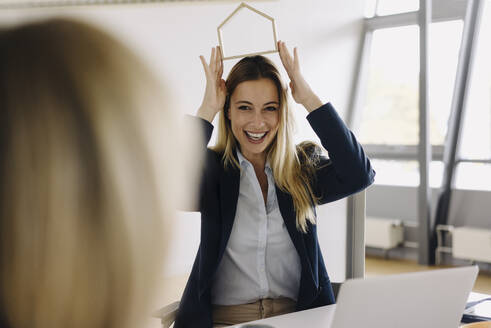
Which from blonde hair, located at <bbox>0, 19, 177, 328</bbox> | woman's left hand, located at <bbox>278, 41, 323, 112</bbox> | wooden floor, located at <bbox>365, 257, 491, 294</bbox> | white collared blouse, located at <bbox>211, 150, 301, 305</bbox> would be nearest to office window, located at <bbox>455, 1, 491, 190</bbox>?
wooden floor, located at <bbox>365, 257, 491, 294</bbox>

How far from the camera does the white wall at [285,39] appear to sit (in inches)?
101

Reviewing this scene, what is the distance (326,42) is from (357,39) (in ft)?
1.95

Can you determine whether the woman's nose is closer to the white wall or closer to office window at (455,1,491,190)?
the white wall

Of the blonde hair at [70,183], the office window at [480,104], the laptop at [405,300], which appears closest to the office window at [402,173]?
the office window at [480,104]

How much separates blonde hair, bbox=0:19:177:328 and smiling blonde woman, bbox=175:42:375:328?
4.46 feet

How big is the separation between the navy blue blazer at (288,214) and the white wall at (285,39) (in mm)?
169

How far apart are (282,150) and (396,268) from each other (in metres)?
4.34

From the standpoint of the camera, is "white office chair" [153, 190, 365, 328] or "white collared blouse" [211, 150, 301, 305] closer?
"white collared blouse" [211, 150, 301, 305]

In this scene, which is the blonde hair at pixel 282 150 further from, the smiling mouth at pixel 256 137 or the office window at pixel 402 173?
the office window at pixel 402 173

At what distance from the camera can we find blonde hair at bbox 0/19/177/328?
18.0 inches

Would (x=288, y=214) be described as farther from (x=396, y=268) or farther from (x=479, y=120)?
(x=479, y=120)

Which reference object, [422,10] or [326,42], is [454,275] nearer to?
[422,10]

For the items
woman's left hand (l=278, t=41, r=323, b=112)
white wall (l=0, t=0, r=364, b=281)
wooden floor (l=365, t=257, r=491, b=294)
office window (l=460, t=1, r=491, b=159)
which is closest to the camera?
woman's left hand (l=278, t=41, r=323, b=112)

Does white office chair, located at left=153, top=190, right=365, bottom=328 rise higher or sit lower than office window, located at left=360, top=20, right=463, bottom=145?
lower
